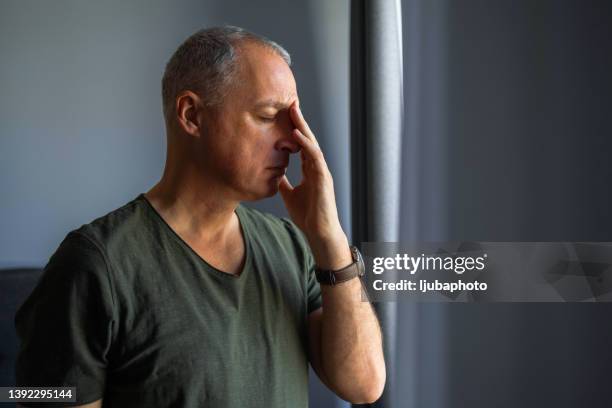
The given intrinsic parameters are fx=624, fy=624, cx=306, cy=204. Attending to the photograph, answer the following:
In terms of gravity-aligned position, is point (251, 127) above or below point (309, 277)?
above

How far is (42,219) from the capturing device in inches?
75.5

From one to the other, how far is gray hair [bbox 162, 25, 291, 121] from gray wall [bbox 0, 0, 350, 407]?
1018 mm

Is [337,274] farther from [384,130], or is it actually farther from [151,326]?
[384,130]

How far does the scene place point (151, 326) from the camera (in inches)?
32.9

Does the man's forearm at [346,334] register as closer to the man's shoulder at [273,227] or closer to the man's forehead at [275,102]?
the man's shoulder at [273,227]

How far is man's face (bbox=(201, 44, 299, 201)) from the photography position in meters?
0.90

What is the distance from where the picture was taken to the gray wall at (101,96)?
1.88 m

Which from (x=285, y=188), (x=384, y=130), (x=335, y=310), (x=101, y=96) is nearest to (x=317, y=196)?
(x=285, y=188)

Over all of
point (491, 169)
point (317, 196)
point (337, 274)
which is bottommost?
point (337, 274)

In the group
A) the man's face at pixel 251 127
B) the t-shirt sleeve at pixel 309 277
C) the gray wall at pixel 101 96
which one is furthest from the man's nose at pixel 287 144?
the gray wall at pixel 101 96

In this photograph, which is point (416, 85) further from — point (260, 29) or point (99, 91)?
point (99, 91)

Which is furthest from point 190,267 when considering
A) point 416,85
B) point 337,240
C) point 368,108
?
point 416,85

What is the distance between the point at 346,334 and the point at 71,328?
1.31 ft

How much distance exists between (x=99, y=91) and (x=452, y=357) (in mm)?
1327
